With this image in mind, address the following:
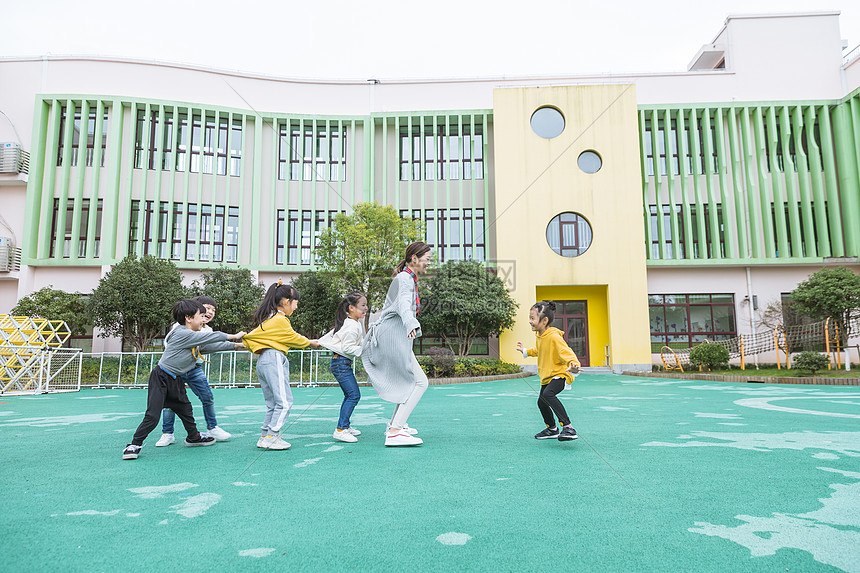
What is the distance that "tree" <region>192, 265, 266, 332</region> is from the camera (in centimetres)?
1728

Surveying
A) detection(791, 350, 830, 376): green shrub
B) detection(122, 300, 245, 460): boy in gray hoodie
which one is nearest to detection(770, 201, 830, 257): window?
detection(791, 350, 830, 376): green shrub

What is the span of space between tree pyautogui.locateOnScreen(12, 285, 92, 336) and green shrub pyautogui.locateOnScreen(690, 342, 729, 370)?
1979 centimetres

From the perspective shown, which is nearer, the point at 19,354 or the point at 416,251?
the point at 416,251

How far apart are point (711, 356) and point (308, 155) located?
57.1ft

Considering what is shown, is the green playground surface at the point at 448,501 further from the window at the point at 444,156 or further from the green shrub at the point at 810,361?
the window at the point at 444,156

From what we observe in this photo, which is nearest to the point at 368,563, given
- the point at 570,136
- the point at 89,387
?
the point at 89,387

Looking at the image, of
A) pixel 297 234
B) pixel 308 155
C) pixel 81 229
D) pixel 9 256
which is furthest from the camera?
pixel 308 155

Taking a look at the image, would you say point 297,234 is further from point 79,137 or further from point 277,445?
point 277,445

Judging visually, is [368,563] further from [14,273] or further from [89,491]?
[14,273]

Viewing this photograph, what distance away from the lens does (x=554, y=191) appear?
2036 cm

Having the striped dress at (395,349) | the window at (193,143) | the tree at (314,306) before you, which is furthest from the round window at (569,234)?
the striped dress at (395,349)

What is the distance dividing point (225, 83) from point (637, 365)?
20494 mm

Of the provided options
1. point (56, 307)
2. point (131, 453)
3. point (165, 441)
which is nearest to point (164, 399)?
point (165, 441)

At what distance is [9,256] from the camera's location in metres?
19.4
